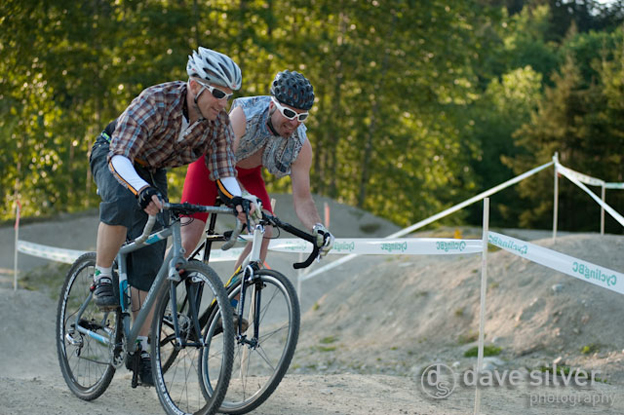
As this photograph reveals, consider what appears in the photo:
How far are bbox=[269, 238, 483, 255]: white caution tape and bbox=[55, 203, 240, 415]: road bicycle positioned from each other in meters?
2.08

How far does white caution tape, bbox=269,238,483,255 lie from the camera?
5.64m

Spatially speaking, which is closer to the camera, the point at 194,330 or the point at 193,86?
the point at 194,330

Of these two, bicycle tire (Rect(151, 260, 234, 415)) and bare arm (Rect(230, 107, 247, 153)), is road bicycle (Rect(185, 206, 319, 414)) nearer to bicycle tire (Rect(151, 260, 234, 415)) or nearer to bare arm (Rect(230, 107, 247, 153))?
bicycle tire (Rect(151, 260, 234, 415))

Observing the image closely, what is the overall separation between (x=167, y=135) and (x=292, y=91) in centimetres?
Answer: 83

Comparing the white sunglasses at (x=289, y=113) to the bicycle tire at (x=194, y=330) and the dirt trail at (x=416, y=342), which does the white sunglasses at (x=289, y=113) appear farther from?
the dirt trail at (x=416, y=342)

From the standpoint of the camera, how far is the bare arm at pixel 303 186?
4.75 m

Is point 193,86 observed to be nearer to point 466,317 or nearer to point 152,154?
point 152,154

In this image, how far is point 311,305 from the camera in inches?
466

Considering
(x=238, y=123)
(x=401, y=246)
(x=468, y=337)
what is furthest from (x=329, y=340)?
(x=238, y=123)

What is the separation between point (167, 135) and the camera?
4.16m

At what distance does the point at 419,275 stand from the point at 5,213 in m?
12.9

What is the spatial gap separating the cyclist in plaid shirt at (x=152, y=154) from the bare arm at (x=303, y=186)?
24.9 inches

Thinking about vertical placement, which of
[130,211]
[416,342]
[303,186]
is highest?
[303,186]

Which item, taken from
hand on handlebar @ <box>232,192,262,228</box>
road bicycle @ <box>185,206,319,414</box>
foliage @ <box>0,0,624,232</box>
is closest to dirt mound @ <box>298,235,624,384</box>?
road bicycle @ <box>185,206,319,414</box>
